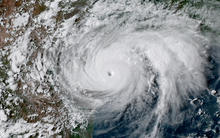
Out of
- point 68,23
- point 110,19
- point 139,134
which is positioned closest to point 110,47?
point 110,19

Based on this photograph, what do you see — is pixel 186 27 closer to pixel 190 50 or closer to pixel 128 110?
pixel 190 50

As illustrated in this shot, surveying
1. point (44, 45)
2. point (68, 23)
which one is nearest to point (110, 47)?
point (68, 23)

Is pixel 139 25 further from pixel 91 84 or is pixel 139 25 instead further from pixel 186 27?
pixel 91 84

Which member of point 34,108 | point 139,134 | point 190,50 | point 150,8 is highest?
point 150,8

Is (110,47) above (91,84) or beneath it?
above

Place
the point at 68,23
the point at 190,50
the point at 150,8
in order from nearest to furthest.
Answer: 1. the point at 190,50
2. the point at 150,8
3. the point at 68,23

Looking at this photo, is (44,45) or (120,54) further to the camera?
(44,45)

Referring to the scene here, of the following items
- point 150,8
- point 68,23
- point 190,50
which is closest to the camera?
point 190,50
